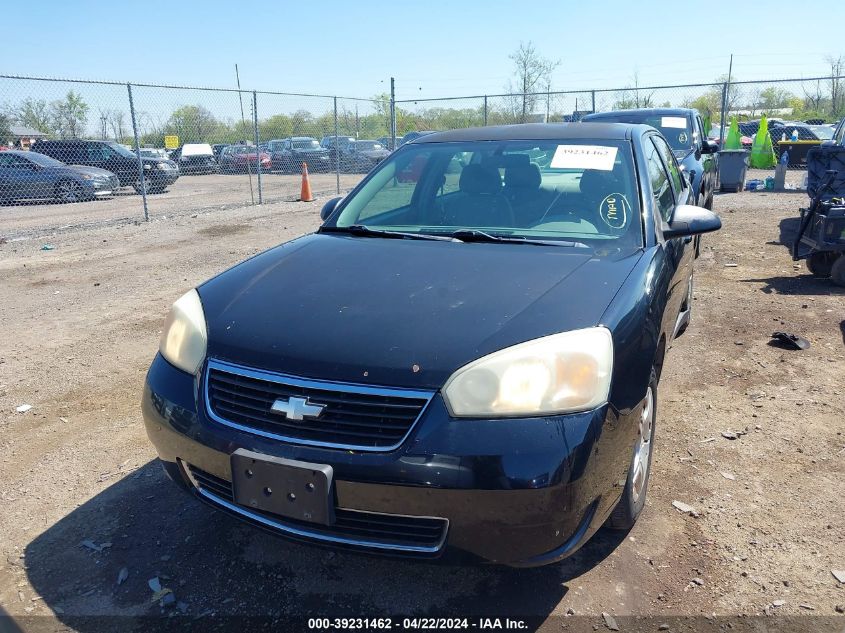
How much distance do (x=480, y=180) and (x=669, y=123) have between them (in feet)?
24.3

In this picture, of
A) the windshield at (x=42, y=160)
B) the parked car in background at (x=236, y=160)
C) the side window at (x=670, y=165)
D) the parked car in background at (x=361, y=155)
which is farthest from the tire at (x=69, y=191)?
the side window at (x=670, y=165)

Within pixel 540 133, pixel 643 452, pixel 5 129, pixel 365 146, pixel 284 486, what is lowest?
pixel 643 452

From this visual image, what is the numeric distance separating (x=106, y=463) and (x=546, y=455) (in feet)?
8.13

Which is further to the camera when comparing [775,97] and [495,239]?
[775,97]

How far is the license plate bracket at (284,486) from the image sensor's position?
1.97 m

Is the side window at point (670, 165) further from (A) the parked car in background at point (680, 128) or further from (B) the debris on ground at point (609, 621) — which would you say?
(A) the parked car in background at point (680, 128)

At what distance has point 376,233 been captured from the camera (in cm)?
323

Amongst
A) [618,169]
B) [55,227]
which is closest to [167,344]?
[618,169]

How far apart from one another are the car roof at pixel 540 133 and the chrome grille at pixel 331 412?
2091mm

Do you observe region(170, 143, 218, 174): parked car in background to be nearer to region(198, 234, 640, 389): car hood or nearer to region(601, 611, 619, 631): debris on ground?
region(198, 234, 640, 389): car hood

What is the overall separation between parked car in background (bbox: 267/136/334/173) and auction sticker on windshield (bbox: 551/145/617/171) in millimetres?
22819

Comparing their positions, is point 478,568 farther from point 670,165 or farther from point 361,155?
point 361,155

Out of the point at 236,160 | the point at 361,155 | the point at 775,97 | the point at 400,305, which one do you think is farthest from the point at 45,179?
the point at 775,97

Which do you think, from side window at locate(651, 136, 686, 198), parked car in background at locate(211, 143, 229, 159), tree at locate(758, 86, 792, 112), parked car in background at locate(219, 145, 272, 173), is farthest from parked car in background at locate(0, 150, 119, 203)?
tree at locate(758, 86, 792, 112)
